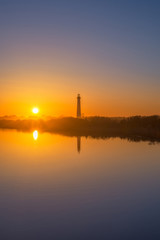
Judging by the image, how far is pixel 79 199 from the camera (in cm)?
929

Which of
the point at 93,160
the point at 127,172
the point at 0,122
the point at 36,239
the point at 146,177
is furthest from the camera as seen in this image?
the point at 0,122

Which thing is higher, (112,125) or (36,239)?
(112,125)

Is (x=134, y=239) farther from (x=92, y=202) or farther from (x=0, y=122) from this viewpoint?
(x=0, y=122)

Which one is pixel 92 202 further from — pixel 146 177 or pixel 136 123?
pixel 136 123

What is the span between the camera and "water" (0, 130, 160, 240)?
22.9 ft

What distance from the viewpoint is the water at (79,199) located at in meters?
6.97

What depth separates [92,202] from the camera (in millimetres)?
9047

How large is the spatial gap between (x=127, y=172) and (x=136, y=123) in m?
31.4

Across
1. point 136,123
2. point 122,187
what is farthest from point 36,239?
point 136,123

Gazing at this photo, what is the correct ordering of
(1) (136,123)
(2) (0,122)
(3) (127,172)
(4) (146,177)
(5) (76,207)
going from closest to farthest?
(5) (76,207), (4) (146,177), (3) (127,172), (1) (136,123), (2) (0,122)

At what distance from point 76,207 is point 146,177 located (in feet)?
16.1

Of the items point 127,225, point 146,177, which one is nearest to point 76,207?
point 127,225

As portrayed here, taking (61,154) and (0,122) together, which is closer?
(61,154)

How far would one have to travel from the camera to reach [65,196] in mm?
9578
